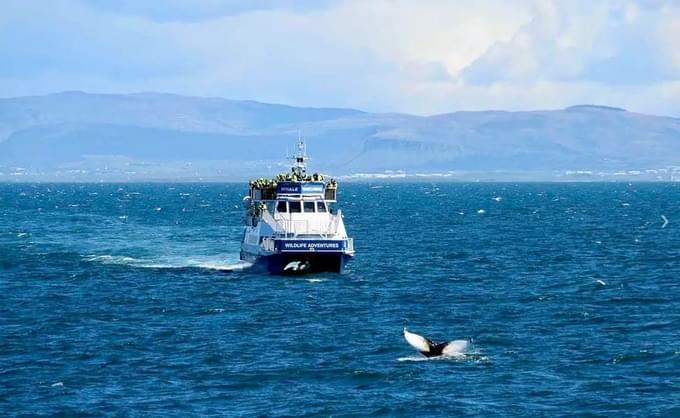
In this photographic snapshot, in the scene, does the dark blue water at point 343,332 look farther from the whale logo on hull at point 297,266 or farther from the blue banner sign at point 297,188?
the blue banner sign at point 297,188

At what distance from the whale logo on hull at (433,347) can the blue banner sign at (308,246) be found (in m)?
26.4

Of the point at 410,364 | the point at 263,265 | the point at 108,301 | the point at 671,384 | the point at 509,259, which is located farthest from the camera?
the point at 509,259

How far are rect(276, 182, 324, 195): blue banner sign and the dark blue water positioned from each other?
5.62m

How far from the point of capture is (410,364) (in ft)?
171

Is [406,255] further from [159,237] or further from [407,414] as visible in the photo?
[407,414]

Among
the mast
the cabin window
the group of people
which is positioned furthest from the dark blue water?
the mast

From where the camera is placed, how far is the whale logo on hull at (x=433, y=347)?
53.8 metres

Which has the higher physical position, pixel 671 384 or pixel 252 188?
pixel 252 188

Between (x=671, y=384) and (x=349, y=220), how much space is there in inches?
4770

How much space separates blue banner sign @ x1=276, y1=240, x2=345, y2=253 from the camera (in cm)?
8038

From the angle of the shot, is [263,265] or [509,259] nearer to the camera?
[263,265]

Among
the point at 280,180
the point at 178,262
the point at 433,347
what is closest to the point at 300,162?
the point at 280,180

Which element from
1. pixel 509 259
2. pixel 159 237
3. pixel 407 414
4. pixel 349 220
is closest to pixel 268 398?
pixel 407 414

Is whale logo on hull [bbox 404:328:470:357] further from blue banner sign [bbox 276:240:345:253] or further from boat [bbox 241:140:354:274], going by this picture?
boat [bbox 241:140:354:274]
